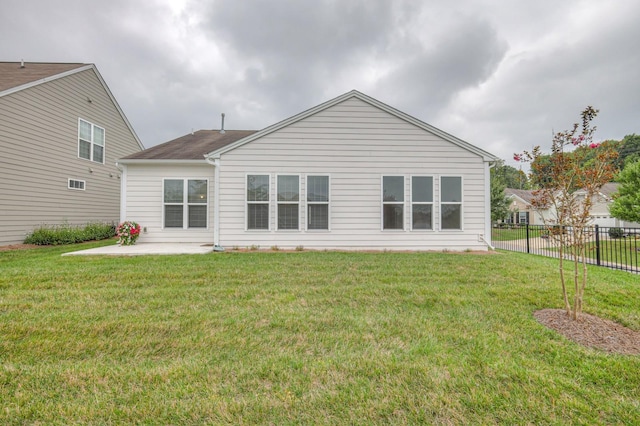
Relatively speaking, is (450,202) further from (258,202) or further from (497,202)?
(497,202)

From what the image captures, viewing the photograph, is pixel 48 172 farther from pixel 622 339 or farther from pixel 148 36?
pixel 622 339

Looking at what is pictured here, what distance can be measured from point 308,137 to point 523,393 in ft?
25.3

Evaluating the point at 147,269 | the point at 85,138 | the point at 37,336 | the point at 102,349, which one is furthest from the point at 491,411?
the point at 85,138

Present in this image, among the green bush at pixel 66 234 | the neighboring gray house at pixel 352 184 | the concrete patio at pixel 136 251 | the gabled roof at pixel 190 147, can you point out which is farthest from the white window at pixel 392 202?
the green bush at pixel 66 234

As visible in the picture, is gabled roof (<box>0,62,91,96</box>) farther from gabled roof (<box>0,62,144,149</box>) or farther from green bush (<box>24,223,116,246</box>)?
green bush (<box>24,223,116,246</box>)

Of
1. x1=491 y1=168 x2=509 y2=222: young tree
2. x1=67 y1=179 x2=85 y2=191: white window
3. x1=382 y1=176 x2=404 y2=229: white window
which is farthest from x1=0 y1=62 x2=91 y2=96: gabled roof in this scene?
x1=491 y1=168 x2=509 y2=222: young tree

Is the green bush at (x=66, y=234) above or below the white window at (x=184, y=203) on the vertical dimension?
below

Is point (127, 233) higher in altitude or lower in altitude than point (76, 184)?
lower

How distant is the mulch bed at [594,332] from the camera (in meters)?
2.67

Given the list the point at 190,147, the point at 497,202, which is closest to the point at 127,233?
the point at 190,147

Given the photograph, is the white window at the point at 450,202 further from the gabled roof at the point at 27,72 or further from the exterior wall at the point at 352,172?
the gabled roof at the point at 27,72

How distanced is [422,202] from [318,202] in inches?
128

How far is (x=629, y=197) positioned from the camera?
14.9 metres

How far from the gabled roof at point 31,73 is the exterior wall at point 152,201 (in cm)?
482
